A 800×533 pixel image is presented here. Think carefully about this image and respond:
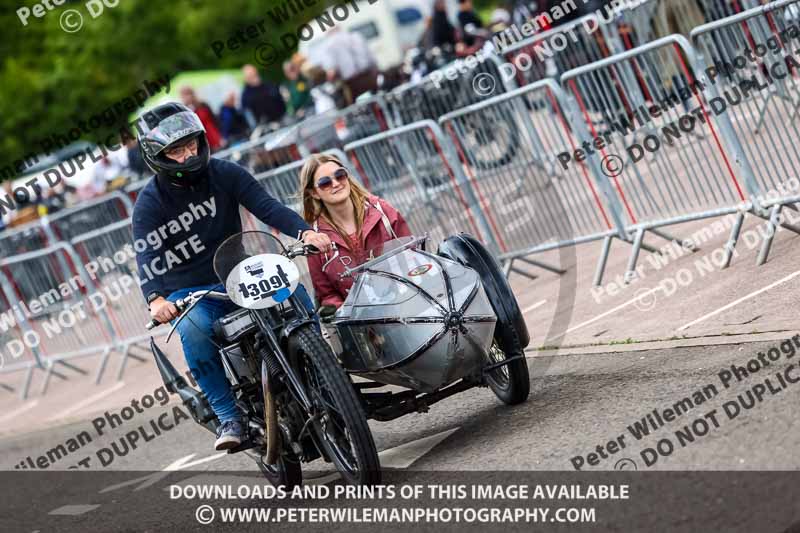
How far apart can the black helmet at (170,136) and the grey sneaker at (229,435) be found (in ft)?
4.39

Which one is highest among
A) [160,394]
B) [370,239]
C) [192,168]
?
[192,168]

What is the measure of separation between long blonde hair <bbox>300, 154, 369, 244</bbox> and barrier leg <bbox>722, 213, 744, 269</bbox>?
2910 mm

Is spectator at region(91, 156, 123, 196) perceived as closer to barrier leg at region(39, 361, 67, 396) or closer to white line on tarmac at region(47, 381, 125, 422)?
barrier leg at region(39, 361, 67, 396)

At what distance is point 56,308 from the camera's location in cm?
1571

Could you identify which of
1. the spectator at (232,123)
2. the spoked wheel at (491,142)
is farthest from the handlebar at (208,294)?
the spectator at (232,123)

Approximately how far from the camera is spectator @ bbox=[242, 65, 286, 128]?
2291 cm

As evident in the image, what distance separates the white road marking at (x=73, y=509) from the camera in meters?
8.85

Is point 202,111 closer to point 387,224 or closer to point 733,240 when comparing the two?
point 733,240

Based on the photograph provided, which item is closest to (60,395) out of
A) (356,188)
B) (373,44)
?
(356,188)

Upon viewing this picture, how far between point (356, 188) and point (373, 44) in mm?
35224

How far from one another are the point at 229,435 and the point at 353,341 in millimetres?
821

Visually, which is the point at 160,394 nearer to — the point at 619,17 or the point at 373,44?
the point at 619,17

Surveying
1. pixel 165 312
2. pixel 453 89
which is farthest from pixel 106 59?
pixel 165 312

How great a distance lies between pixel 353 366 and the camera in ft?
23.6
